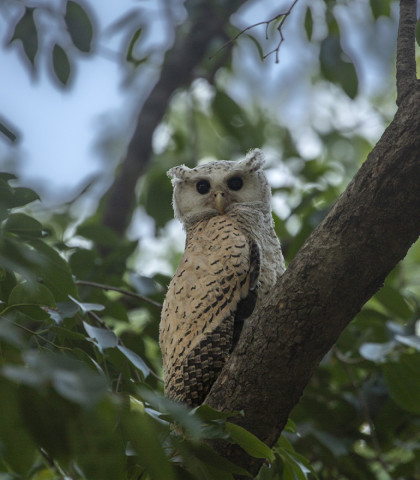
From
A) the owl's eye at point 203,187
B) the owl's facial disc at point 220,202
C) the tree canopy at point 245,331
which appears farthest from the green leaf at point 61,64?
the owl's facial disc at point 220,202

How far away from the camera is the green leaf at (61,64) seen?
3.32 m

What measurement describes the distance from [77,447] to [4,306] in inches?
42.0

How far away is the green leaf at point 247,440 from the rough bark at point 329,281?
383 millimetres

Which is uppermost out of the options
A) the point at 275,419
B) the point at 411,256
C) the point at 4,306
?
the point at 411,256

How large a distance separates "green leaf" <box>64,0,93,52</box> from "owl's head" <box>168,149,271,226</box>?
0.83 m

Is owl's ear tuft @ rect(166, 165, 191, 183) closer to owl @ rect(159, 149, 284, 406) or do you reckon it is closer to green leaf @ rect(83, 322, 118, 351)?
owl @ rect(159, 149, 284, 406)

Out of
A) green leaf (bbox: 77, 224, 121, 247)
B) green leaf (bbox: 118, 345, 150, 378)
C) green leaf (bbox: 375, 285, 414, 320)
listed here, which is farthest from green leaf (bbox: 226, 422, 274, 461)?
green leaf (bbox: 77, 224, 121, 247)

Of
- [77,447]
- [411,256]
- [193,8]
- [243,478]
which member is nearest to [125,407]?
[77,447]

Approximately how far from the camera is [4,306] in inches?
81.6

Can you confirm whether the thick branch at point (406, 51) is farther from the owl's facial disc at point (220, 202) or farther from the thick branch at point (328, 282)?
the owl's facial disc at point (220, 202)

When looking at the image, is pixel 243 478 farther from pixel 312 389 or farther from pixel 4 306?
pixel 312 389

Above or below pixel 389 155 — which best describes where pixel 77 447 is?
below

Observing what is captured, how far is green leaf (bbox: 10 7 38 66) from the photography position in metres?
3.14

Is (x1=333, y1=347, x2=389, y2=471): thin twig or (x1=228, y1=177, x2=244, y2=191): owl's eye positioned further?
(x1=333, y1=347, x2=389, y2=471): thin twig
